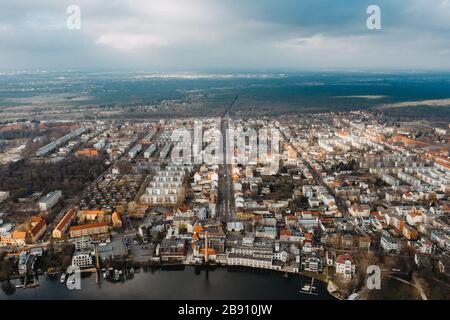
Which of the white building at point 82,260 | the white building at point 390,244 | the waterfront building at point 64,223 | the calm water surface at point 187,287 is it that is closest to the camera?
the calm water surface at point 187,287

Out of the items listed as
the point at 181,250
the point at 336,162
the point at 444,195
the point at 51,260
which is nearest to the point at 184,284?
the point at 181,250

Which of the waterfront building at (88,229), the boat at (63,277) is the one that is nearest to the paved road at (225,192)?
the waterfront building at (88,229)

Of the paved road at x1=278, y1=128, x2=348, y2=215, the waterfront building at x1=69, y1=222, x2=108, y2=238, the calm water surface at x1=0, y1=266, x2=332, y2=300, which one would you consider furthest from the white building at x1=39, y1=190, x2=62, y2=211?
the paved road at x1=278, y1=128, x2=348, y2=215

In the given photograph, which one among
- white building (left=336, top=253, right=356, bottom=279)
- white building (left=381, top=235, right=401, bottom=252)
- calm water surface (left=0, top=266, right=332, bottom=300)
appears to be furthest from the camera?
white building (left=381, top=235, right=401, bottom=252)

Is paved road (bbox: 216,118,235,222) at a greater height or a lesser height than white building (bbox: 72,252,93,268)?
greater

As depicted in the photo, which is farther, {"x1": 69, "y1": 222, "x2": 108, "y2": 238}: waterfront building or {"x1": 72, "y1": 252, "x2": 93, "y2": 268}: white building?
{"x1": 69, "y1": 222, "x2": 108, "y2": 238}: waterfront building

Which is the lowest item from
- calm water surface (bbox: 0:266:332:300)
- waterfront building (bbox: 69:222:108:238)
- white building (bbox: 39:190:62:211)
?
calm water surface (bbox: 0:266:332:300)

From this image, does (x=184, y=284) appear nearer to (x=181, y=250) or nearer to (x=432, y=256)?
(x=181, y=250)

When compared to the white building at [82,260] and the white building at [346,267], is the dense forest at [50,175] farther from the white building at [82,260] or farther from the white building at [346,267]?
the white building at [346,267]

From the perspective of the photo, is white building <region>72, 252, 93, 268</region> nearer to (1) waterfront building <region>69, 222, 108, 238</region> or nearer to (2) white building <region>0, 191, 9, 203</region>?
(1) waterfront building <region>69, 222, 108, 238</region>

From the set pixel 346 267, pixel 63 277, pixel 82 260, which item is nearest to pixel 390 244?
pixel 346 267

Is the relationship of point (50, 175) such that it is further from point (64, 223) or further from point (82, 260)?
point (82, 260)
